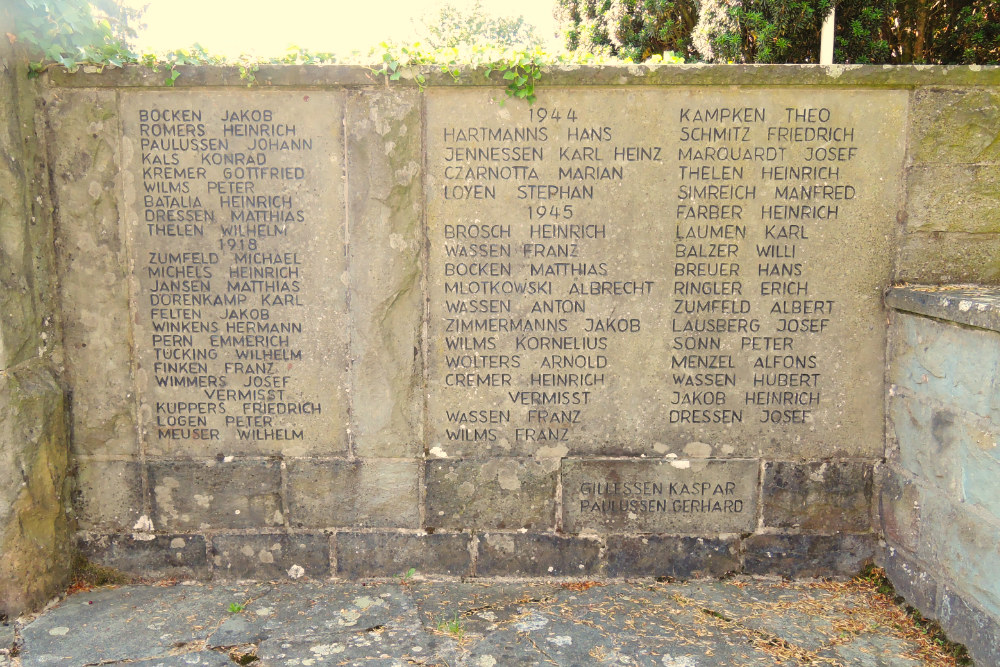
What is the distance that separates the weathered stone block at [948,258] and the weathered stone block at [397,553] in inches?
106

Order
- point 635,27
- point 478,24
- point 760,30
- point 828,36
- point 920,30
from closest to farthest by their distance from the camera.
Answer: point 828,36
point 760,30
point 920,30
point 635,27
point 478,24

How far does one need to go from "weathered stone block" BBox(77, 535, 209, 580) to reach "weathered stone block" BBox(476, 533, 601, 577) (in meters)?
1.52

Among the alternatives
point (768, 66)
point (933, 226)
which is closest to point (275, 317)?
point (768, 66)

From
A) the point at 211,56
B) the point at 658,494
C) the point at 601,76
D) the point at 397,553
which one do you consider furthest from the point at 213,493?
the point at 601,76

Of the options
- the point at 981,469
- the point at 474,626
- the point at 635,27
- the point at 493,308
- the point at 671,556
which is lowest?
the point at 474,626

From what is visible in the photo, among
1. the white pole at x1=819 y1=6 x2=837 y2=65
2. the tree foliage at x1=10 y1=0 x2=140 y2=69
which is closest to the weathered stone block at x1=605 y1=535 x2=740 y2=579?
the tree foliage at x1=10 y1=0 x2=140 y2=69

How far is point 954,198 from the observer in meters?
3.36

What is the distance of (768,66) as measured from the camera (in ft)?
10.8

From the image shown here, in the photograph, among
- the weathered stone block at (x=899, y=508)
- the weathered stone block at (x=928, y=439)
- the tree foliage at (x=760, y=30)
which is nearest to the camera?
the weathered stone block at (x=928, y=439)

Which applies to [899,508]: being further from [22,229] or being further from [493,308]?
[22,229]

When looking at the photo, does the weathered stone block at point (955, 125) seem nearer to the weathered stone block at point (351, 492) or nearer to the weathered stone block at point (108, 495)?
the weathered stone block at point (351, 492)

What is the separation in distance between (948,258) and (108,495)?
4.54 m

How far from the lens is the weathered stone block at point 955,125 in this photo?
3.31m

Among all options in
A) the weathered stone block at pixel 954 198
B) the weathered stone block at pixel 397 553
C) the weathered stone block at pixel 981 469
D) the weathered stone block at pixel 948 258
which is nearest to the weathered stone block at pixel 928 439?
the weathered stone block at pixel 981 469
